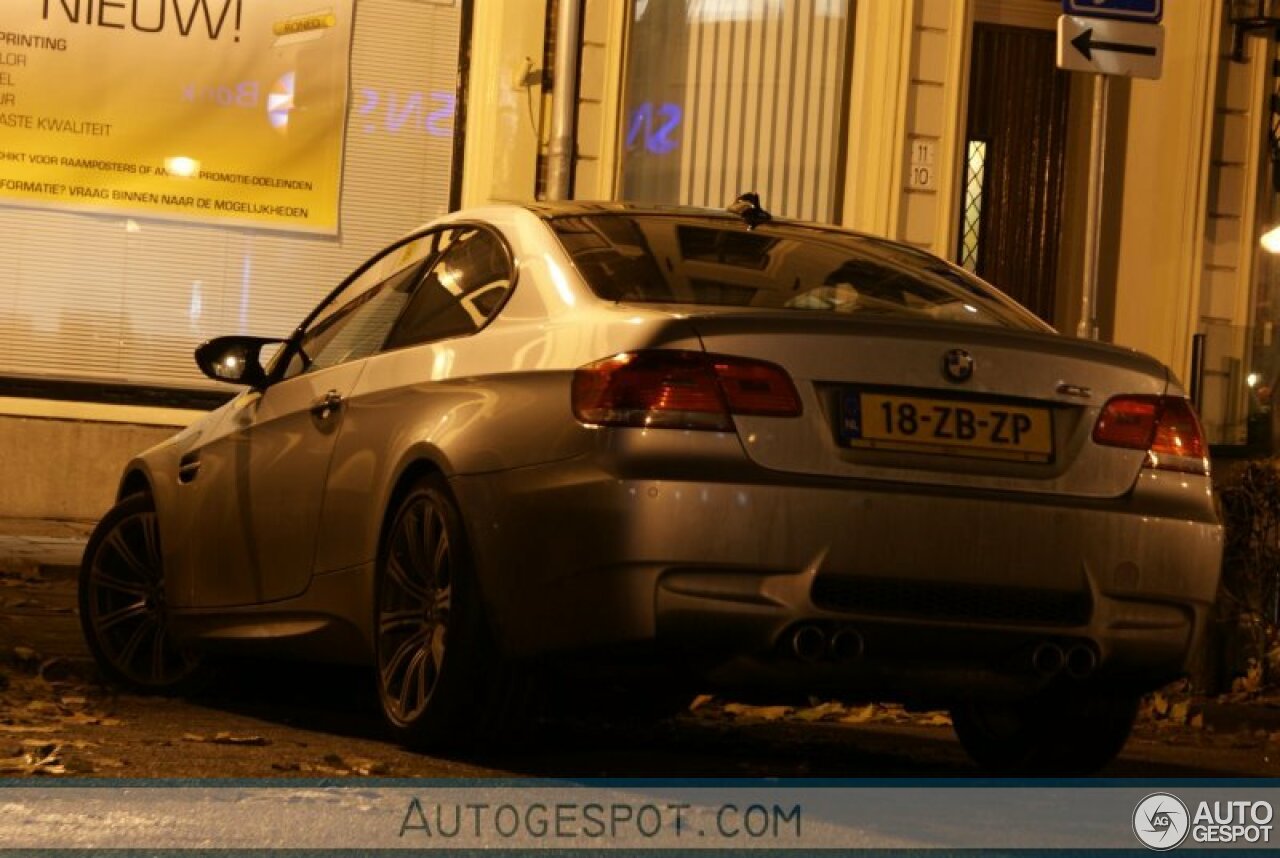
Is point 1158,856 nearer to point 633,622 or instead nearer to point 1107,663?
point 1107,663

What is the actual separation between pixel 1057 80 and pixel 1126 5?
470cm

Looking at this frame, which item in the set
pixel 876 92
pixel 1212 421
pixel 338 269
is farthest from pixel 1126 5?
pixel 338 269

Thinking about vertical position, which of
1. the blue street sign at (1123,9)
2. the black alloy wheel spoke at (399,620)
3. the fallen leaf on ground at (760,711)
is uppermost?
the blue street sign at (1123,9)

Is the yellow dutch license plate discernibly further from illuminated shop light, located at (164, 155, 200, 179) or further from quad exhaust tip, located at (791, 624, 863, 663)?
illuminated shop light, located at (164, 155, 200, 179)

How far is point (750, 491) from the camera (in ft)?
18.0

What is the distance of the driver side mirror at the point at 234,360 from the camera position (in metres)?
7.46

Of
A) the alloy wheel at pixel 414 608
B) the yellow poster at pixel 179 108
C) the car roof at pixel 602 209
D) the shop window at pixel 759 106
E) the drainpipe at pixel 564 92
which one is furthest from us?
the shop window at pixel 759 106

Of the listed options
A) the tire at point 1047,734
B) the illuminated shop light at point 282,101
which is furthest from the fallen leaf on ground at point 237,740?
the illuminated shop light at point 282,101

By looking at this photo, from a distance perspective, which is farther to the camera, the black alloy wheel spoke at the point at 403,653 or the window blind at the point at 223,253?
the window blind at the point at 223,253

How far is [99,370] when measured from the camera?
14.1 m

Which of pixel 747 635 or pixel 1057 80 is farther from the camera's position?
pixel 1057 80

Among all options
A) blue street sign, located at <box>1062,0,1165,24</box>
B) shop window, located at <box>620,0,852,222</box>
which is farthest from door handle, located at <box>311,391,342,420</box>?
shop window, located at <box>620,0,852,222</box>

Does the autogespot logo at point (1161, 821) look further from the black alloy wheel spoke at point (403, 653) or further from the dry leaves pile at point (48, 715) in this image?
the dry leaves pile at point (48, 715)

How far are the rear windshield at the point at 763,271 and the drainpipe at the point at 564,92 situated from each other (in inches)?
294
